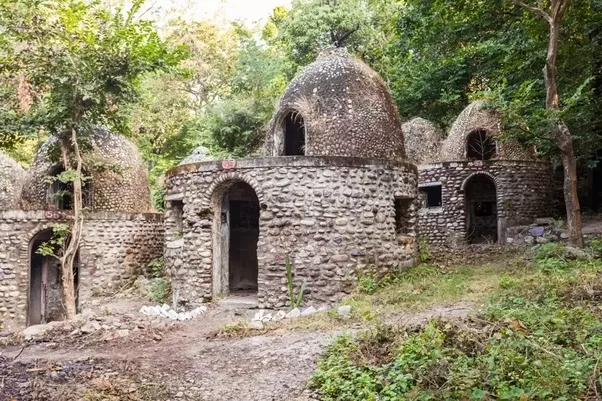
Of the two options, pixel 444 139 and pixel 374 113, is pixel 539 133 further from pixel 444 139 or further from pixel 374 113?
pixel 444 139

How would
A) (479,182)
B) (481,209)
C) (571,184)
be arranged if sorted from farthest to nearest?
(481,209)
(479,182)
(571,184)

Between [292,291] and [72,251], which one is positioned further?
[72,251]

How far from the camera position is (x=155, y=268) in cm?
1539

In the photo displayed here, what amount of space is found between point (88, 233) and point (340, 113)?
784 cm

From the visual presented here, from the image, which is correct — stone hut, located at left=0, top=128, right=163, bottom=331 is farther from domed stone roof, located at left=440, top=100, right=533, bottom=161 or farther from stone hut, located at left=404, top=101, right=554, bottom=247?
domed stone roof, located at left=440, top=100, right=533, bottom=161

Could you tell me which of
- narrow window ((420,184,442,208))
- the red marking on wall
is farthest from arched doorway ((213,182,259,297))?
narrow window ((420,184,442,208))

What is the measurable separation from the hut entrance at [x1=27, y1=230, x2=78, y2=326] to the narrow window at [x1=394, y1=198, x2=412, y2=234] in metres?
9.40

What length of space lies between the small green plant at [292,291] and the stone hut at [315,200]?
7cm

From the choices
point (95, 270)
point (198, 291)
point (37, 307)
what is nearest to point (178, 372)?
point (198, 291)

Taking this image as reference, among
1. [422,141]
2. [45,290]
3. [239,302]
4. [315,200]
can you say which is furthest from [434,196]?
[45,290]

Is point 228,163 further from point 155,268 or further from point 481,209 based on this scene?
point 481,209

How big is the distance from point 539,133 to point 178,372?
879cm

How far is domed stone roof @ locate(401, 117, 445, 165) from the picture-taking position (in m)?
19.4

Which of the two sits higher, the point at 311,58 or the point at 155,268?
the point at 311,58
